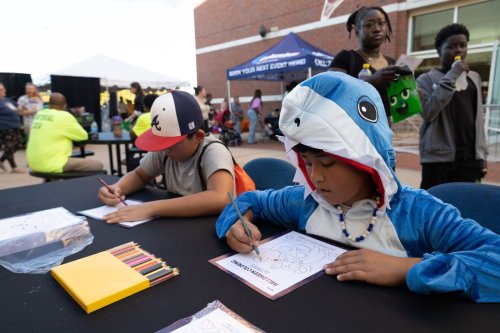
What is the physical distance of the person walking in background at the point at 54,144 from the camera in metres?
3.34

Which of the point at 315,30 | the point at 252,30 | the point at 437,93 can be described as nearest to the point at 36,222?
the point at 437,93

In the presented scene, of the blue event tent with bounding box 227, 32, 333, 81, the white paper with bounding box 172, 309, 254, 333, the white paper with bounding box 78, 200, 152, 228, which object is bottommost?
the white paper with bounding box 172, 309, 254, 333

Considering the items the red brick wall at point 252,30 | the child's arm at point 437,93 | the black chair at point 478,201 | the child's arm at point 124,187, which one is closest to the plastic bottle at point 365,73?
the child's arm at point 437,93

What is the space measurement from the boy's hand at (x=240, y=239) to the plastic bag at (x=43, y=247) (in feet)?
1.65

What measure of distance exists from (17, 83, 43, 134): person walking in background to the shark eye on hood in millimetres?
8280

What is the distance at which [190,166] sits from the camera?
1.72m

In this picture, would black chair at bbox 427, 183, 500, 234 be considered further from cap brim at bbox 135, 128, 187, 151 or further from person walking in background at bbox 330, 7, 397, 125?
cap brim at bbox 135, 128, 187, 151

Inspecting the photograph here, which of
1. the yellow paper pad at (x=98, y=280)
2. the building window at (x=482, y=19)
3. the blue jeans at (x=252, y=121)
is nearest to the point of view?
the yellow paper pad at (x=98, y=280)

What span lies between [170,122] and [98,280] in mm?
846

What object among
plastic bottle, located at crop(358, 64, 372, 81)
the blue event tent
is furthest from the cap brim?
the blue event tent

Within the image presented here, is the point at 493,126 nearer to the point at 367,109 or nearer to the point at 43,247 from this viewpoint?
the point at 367,109

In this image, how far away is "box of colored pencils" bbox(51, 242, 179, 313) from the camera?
2.48 ft

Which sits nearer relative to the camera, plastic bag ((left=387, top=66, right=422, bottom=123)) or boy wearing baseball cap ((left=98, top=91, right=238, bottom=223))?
boy wearing baseball cap ((left=98, top=91, right=238, bottom=223))

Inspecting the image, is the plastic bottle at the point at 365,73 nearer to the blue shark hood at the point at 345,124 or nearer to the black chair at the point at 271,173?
the black chair at the point at 271,173
